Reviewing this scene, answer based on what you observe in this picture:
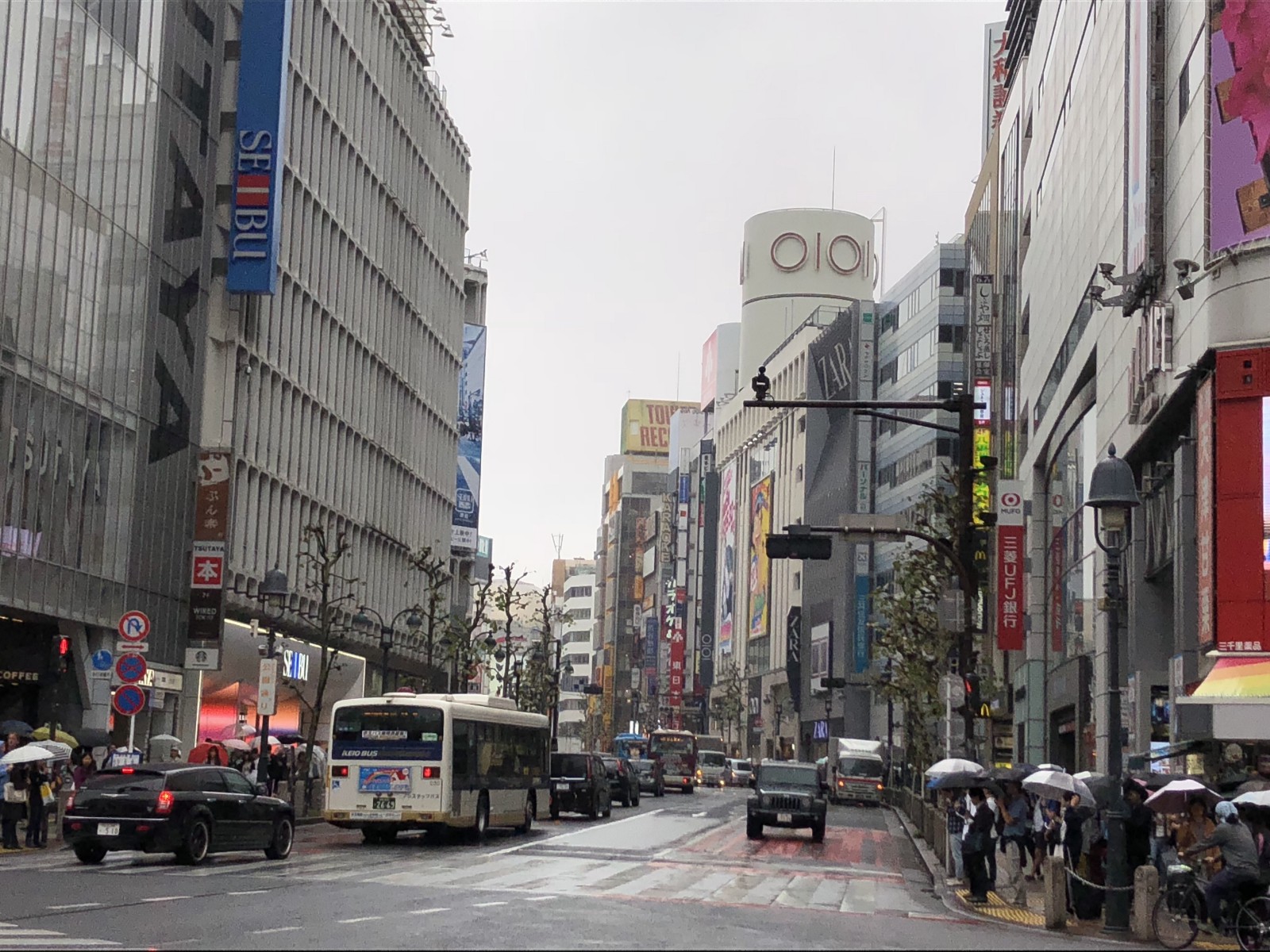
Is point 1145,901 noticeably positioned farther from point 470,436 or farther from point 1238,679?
point 470,436

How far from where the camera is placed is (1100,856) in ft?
80.7

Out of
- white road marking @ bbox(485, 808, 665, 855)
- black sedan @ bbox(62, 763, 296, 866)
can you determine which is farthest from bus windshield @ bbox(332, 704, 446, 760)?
black sedan @ bbox(62, 763, 296, 866)

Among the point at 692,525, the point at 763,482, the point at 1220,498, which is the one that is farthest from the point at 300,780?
the point at 692,525

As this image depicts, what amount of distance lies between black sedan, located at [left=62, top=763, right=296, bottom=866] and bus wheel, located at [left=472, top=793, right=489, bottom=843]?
26.1 feet

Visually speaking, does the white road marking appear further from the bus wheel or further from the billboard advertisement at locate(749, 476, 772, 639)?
the billboard advertisement at locate(749, 476, 772, 639)

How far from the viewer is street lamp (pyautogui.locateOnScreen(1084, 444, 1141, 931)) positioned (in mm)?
20906

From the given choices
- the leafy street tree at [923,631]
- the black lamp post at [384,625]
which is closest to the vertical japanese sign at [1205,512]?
the leafy street tree at [923,631]

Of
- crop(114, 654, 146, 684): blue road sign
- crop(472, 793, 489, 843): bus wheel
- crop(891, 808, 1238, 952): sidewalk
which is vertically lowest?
crop(891, 808, 1238, 952): sidewalk

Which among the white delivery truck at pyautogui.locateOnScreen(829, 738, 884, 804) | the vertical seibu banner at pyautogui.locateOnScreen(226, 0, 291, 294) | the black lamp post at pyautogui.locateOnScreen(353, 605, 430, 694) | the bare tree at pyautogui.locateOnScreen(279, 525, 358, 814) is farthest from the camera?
the white delivery truck at pyautogui.locateOnScreen(829, 738, 884, 804)

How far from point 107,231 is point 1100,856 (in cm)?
3406

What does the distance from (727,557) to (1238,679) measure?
13559 centimetres

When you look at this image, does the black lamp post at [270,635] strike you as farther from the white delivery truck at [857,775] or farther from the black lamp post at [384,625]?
the white delivery truck at [857,775]

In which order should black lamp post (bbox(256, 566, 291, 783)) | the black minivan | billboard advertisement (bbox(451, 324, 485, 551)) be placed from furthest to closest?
billboard advertisement (bbox(451, 324, 485, 551)) → the black minivan → black lamp post (bbox(256, 566, 291, 783))

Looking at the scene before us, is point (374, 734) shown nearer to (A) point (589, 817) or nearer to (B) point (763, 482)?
(A) point (589, 817)
